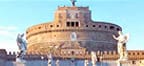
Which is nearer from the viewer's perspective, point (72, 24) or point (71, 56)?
point (71, 56)

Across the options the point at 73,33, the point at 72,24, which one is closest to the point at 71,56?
the point at 73,33

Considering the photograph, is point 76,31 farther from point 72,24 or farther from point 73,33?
point 72,24

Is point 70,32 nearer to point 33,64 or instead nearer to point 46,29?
point 46,29

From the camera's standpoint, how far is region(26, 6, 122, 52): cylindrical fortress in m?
111

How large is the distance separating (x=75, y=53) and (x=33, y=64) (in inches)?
301

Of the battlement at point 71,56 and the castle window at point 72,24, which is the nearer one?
the battlement at point 71,56

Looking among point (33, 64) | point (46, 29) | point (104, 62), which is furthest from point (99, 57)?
point (46, 29)

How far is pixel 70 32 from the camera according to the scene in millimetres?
110625

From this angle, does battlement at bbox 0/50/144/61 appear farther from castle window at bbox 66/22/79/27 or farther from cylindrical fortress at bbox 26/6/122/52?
castle window at bbox 66/22/79/27

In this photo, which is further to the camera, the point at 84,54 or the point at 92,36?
the point at 92,36

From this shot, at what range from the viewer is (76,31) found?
363 ft

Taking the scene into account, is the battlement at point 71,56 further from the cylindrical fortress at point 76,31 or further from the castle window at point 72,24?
the castle window at point 72,24

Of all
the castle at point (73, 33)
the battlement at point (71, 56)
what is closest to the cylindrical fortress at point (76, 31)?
the castle at point (73, 33)

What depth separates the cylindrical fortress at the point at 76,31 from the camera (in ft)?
363
